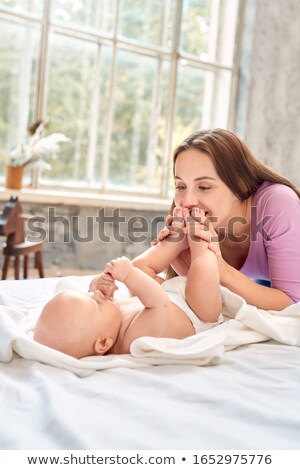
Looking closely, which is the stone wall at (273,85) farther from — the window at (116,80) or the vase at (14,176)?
the vase at (14,176)

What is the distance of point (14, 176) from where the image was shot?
174 inches

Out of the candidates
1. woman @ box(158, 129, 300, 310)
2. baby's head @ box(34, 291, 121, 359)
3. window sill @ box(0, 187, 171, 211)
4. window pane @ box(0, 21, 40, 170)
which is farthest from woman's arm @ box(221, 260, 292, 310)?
window pane @ box(0, 21, 40, 170)

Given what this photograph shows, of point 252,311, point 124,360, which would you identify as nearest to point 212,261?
point 252,311

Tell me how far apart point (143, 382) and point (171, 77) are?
15.1 ft

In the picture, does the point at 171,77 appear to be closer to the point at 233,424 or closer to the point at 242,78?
the point at 242,78

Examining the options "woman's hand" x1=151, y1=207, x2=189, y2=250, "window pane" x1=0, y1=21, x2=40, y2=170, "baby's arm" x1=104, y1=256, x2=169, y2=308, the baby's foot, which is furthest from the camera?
"window pane" x1=0, y1=21, x2=40, y2=170

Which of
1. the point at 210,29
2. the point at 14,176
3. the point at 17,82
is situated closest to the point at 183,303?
the point at 14,176

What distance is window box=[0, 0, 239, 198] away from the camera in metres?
4.68

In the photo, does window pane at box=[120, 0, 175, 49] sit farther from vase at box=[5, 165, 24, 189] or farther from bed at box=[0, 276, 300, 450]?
bed at box=[0, 276, 300, 450]

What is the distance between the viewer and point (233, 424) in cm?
98

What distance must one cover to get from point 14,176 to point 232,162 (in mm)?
2908

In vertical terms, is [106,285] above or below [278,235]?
below

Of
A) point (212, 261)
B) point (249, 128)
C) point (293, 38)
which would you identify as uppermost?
point (293, 38)

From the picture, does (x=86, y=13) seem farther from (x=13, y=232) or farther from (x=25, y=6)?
(x=13, y=232)
